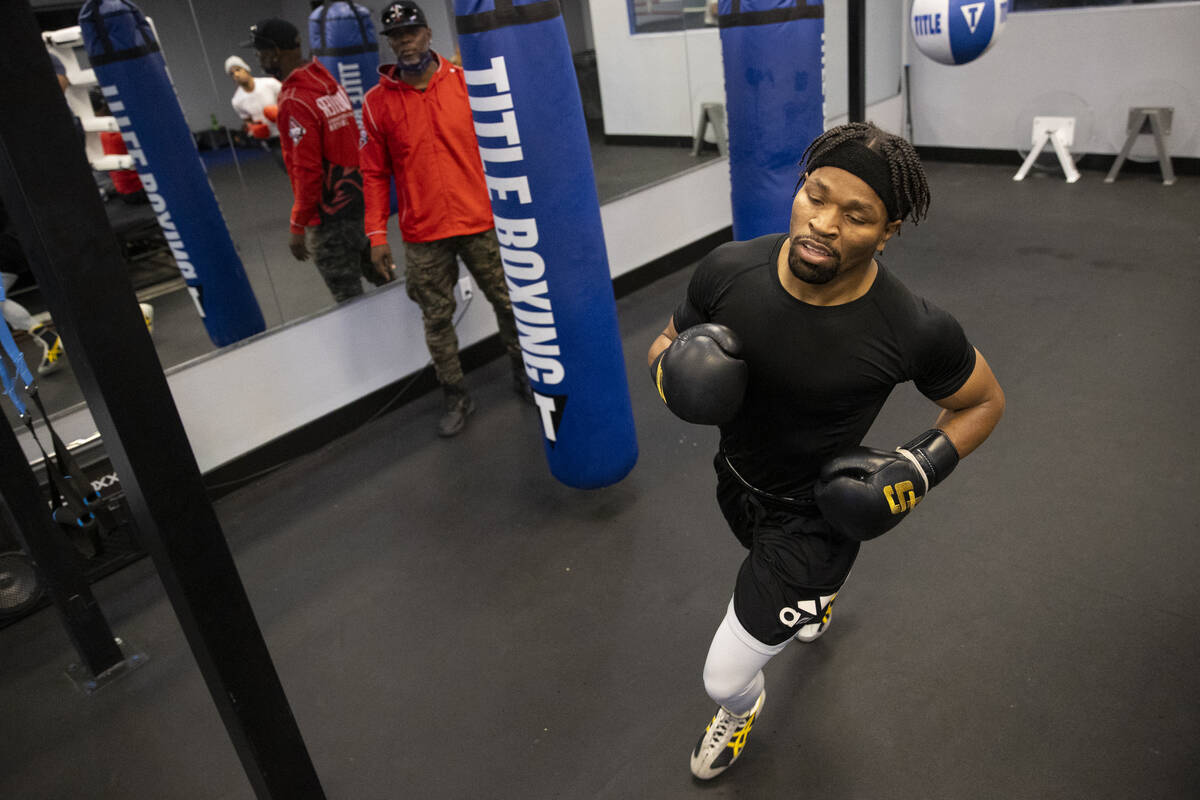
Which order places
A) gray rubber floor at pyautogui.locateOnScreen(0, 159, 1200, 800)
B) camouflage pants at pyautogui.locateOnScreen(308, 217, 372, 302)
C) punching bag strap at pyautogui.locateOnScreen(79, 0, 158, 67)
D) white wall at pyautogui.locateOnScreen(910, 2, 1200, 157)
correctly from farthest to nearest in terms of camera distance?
white wall at pyautogui.locateOnScreen(910, 2, 1200, 157)
camouflage pants at pyautogui.locateOnScreen(308, 217, 372, 302)
punching bag strap at pyautogui.locateOnScreen(79, 0, 158, 67)
gray rubber floor at pyautogui.locateOnScreen(0, 159, 1200, 800)

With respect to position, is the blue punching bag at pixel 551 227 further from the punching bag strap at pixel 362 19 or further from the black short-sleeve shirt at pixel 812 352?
the punching bag strap at pixel 362 19

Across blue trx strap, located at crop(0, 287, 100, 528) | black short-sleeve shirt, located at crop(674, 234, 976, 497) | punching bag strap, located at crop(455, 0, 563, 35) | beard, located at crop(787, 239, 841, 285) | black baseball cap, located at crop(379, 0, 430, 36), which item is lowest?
blue trx strap, located at crop(0, 287, 100, 528)

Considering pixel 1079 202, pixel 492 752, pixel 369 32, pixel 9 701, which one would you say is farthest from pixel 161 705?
pixel 1079 202

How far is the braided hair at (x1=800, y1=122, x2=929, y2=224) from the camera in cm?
150

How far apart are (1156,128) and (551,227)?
4950 mm

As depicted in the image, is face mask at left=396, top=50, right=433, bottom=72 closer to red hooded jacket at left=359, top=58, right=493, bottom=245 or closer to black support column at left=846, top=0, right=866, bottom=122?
red hooded jacket at left=359, top=58, right=493, bottom=245

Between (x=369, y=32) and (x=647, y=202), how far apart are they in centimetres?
185

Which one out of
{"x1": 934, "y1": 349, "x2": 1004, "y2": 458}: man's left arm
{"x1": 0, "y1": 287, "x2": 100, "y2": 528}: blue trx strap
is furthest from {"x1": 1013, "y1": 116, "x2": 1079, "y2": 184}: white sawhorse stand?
{"x1": 0, "y1": 287, "x2": 100, "y2": 528}: blue trx strap

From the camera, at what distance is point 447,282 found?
3.69 m

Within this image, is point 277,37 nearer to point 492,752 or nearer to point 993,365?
point 492,752

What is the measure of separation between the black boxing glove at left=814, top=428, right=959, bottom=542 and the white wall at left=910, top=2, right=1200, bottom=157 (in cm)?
541

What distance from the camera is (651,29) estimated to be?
564cm

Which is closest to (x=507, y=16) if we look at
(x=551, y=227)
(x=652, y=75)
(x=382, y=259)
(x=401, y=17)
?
(x=551, y=227)

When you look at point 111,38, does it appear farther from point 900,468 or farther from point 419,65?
point 900,468
